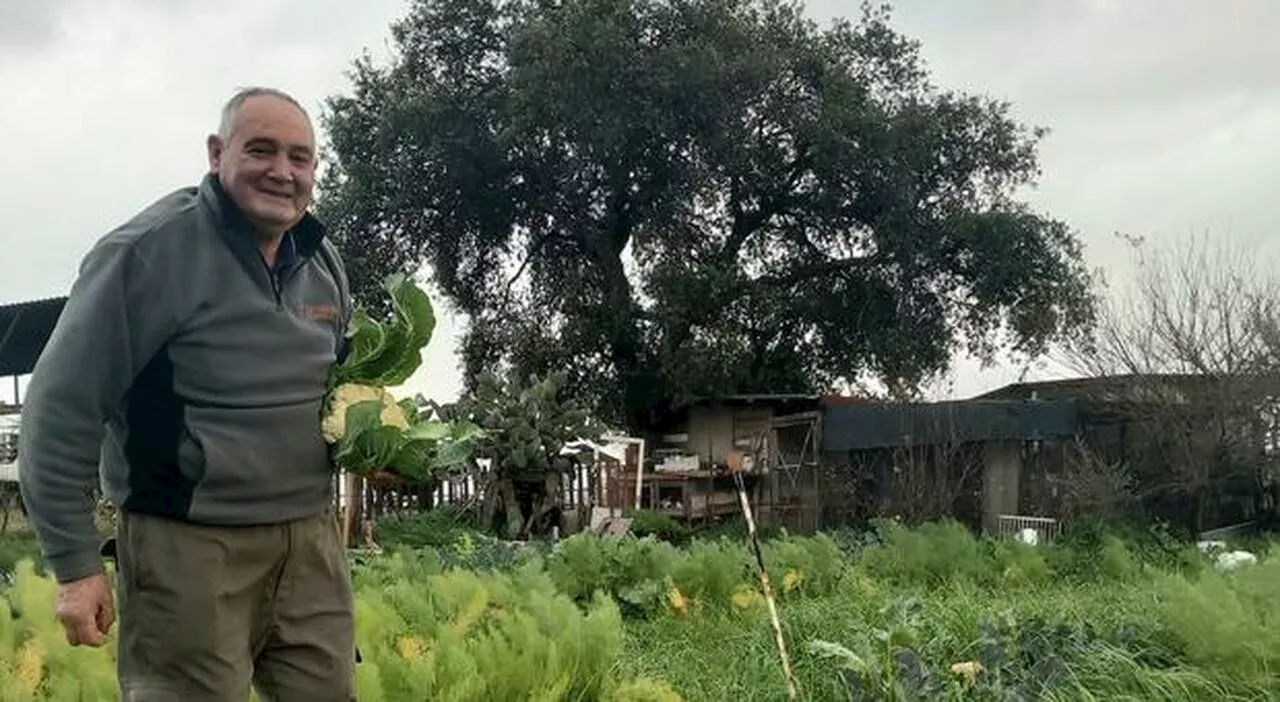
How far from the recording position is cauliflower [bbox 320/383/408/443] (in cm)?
243

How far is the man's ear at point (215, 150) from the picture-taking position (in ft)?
7.73

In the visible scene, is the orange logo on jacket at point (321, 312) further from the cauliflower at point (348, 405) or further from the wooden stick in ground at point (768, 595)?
the wooden stick in ground at point (768, 595)

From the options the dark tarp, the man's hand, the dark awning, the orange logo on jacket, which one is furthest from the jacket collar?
the dark awning

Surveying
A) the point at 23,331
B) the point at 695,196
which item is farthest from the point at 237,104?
the point at 695,196

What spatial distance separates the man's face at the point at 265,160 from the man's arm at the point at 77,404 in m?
0.22

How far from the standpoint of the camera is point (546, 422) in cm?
1526

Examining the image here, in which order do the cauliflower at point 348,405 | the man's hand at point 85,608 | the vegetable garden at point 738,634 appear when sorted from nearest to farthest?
the man's hand at point 85,608
the cauliflower at point 348,405
the vegetable garden at point 738,634

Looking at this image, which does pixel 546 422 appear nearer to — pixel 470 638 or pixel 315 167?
pixel 470 638

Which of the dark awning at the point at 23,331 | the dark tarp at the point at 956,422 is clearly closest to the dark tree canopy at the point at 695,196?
the dark tarp at the point at 956,422

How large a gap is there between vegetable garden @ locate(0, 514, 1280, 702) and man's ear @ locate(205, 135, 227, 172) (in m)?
1.19

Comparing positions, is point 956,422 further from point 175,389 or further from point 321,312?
point 175,389

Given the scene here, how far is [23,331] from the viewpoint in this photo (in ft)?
A: 53.1

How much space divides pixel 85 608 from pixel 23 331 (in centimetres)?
1536

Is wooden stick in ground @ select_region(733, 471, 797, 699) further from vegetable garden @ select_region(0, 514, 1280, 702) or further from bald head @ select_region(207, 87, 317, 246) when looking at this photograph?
bald head @ select_region(207, 87, 317, 246)
